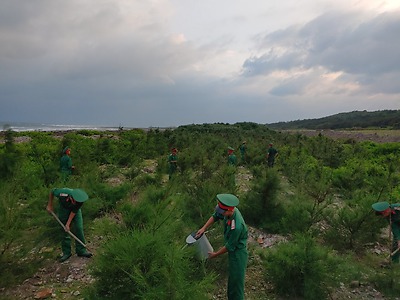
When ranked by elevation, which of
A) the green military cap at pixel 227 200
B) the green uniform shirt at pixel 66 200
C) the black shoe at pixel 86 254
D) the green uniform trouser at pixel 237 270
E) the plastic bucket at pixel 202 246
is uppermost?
the green military cap at pixel 227 200

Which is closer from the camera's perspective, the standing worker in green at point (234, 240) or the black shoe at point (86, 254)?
the standing worker in green at point (234, 240)

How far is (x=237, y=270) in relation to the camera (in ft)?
14.3

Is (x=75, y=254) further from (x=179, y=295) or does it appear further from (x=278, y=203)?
(x=278, y=203)

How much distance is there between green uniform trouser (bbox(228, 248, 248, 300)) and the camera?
14.2 ft

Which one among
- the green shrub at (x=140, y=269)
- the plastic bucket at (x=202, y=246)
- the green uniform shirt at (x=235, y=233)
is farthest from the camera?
the plastic bucket at (x=202, y=246)

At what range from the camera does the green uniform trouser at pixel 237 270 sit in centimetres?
432

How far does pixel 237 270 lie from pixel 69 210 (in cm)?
334

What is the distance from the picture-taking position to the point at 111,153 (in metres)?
18.1

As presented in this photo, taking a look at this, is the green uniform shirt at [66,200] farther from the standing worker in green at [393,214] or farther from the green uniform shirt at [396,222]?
the green uniform shirt at [396,222]

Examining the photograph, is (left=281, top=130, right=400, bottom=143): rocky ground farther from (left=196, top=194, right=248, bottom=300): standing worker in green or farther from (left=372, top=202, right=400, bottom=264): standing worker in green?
(left=196, top=194, right=248, bottom=300): standing worker in green

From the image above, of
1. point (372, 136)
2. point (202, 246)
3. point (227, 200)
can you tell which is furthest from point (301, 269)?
point (372, 136)

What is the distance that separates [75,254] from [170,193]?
2.23 meters

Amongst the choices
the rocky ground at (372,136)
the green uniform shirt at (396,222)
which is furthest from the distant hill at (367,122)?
the green uniform shirt at (396,222)

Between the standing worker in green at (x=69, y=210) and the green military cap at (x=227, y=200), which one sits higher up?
the green military cap at (x=227, y=200)
